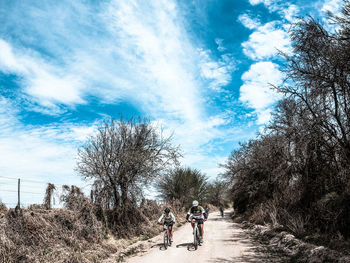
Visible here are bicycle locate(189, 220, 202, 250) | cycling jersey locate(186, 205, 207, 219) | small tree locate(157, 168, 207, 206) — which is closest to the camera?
bicycle locate(189, 220, 202, 250)

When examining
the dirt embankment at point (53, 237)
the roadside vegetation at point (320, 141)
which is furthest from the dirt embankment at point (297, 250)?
the dirt embankment at point (53, 237)

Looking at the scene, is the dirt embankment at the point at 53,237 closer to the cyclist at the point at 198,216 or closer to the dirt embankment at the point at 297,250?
the cyclist at the point at 198,216

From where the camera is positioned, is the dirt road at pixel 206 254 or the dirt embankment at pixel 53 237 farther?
the dirt road at pixel 206 254

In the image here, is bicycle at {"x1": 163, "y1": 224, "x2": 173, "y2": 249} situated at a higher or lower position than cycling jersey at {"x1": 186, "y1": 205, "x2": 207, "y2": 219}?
lower

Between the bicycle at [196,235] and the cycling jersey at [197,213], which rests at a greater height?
the cycling jersey at [197,213]

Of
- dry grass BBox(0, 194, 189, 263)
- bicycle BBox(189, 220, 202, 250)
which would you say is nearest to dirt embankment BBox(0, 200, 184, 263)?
dry grass BBox(0, 194, 189, 263)

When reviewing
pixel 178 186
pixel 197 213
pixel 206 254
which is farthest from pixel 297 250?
pixel 178 186

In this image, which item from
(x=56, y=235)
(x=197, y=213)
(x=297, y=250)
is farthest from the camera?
(x=197, y=213)

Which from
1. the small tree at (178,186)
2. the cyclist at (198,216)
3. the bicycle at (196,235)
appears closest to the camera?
the bicycle at (196,235)

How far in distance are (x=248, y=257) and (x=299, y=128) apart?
19.3ft

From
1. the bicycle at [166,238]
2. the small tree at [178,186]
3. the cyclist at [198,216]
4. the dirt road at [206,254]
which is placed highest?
the small tree at [178,186]

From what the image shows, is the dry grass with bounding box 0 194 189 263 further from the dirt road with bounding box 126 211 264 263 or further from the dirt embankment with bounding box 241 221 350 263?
the dirt embankment with bounding box 241 221 350 263

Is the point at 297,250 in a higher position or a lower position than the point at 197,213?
lower

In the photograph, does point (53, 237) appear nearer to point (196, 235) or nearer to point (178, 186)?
point (196, 235)
